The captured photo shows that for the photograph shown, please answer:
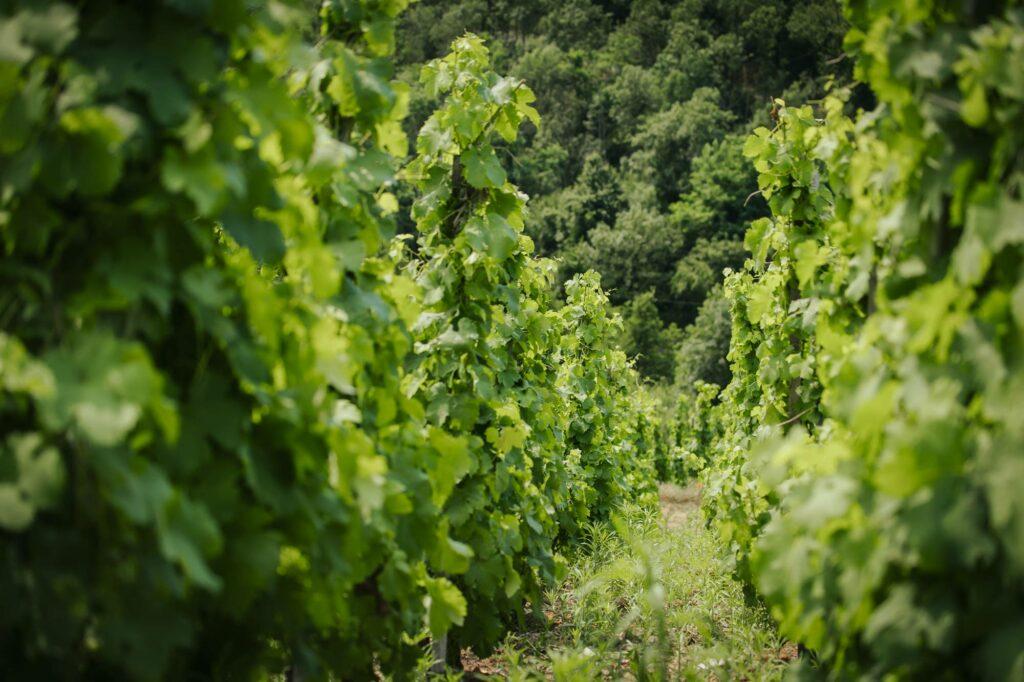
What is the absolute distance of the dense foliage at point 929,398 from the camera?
4.74 feet

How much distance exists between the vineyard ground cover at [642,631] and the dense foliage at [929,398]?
917 mm

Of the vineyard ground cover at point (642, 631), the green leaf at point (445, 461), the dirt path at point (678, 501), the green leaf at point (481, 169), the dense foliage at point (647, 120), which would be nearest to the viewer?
the green leaf at point (445, 461)

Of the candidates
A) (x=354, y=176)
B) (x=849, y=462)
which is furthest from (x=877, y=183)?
(x=354, y=176)

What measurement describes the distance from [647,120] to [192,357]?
58818 mm

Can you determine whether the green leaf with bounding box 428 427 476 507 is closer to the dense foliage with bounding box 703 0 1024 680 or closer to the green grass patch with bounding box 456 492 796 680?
the green grass patch with bounding box 456 492 796 680

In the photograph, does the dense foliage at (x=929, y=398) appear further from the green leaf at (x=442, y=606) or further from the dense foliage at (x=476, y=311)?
the dense foliage at (x=476, y=311)

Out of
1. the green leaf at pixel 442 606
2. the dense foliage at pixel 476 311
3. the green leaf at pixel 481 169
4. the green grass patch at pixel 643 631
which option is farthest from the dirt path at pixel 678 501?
the green leaf at pixel 442 606

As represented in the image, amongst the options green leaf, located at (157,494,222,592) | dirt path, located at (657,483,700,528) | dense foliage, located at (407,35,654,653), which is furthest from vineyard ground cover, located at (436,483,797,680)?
dirt path, located at (657,483,700,528)

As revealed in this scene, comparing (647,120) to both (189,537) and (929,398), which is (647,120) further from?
(189,537)

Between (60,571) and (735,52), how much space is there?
227 ft

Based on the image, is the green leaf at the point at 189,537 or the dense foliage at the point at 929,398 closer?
the green leaf at the point at 189,537

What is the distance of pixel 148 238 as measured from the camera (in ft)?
5.08

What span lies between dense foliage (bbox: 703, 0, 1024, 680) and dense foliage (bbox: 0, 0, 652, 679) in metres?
1.19

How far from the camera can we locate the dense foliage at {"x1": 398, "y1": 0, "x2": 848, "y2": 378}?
141 ft
